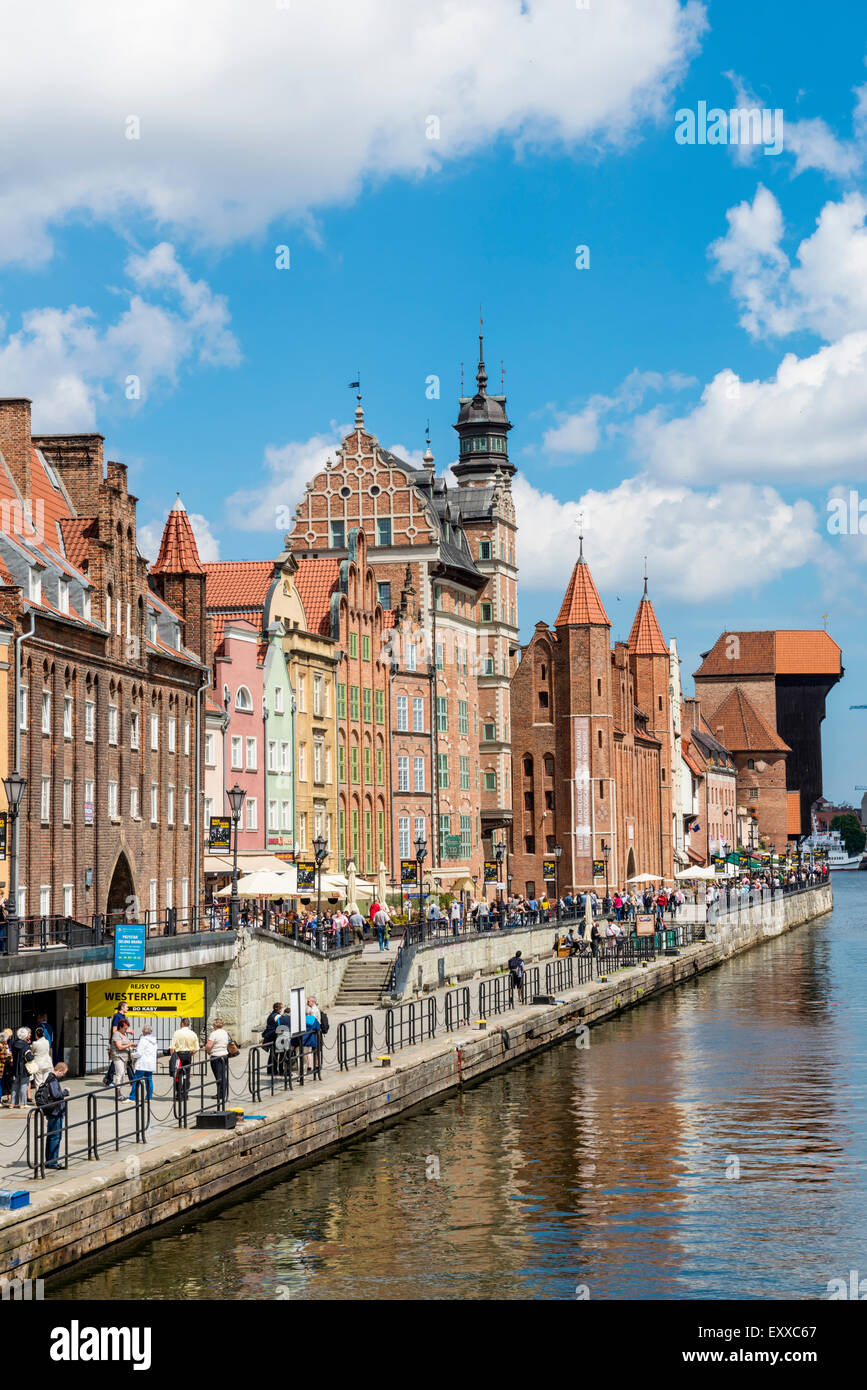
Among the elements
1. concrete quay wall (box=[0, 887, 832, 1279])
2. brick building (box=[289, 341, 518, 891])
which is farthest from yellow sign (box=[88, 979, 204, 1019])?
brick building (box=[289, 341, 518, 891])

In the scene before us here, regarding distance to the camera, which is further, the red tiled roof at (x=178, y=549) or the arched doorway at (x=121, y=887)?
the red tiled roof at (x=178, y=549)

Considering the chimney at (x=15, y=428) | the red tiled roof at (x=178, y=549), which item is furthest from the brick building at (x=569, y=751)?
the chimney at (x=15, y=428)

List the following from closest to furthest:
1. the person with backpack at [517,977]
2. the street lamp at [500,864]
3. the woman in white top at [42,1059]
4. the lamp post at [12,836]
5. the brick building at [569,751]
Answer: the woman in white top at [42,1059], the lamp post at [12,836], the person with backpack at [517,977], the street lamp at [500,864], the brick building at [569,751]

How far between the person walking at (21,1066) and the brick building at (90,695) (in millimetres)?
11077

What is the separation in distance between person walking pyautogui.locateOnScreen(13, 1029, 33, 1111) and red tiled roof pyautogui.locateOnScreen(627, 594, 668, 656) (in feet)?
396

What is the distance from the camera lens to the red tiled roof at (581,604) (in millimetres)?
117250

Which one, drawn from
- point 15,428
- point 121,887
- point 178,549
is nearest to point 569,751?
point 178,549

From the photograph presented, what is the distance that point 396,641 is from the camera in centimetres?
8919

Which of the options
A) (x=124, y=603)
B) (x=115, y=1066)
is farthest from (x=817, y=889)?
(x=115, y=1066)

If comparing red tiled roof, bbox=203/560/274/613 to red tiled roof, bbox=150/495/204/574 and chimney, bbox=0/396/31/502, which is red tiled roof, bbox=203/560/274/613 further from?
chimney, bbox=0/396/31/502

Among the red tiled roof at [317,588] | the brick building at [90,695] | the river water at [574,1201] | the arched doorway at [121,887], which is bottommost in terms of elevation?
the river water at [574,1201]

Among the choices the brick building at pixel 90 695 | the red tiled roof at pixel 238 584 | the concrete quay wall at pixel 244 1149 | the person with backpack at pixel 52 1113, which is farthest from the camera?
the red tiled roof at pixel 238 584

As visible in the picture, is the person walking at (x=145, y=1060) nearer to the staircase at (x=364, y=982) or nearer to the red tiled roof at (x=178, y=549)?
the staircase at (x=364, y=982)

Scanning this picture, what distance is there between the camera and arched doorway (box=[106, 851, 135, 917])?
A: 177 feet
